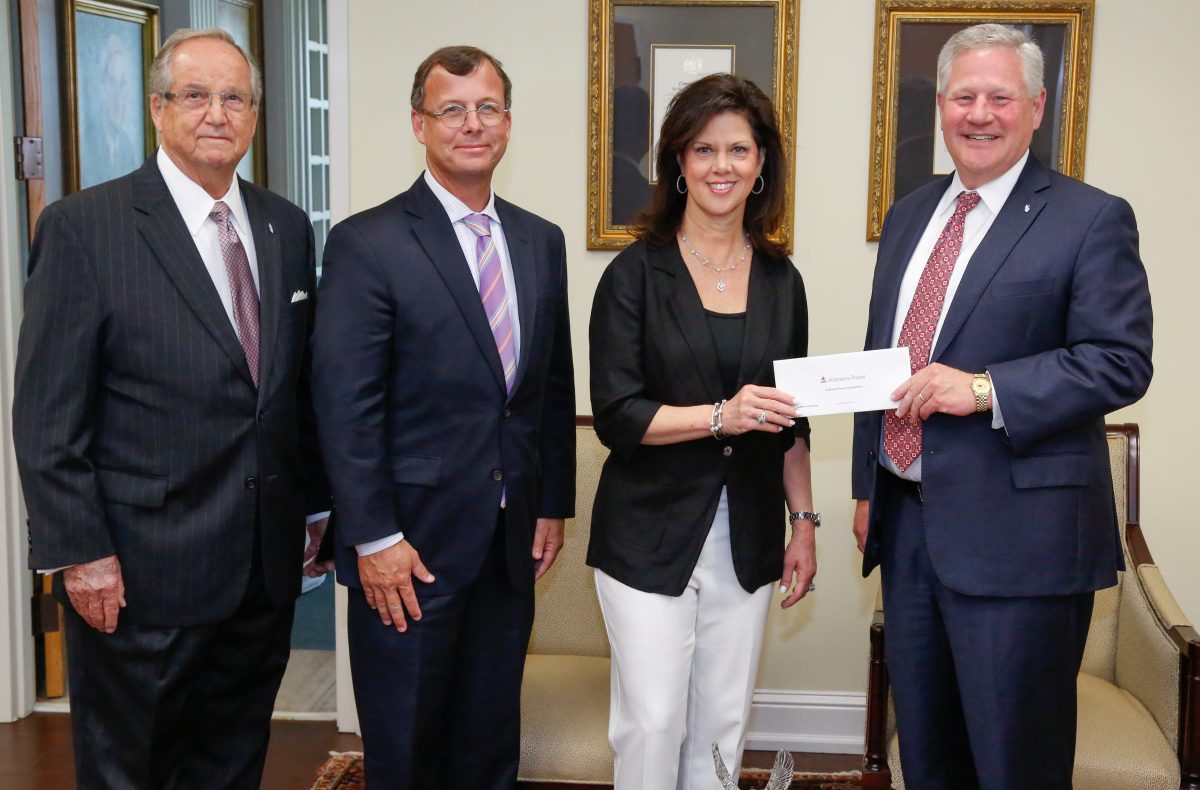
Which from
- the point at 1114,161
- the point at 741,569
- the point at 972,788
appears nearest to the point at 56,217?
the point at 741,569

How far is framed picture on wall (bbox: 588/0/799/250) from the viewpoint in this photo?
3238 mm

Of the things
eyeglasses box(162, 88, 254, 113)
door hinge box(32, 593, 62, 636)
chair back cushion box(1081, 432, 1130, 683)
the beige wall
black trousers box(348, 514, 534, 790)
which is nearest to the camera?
eyeglasses box(162, 88, 254, 113)

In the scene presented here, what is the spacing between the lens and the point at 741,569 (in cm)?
234

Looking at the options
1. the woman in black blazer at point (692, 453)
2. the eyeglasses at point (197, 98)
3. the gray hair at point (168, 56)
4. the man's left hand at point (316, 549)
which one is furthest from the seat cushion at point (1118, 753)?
the gray hair at point (168, 56)

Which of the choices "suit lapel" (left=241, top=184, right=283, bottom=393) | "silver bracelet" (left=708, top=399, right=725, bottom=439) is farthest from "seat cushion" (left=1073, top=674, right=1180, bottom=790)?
"suit lapel" (left=241, top=184, right=283, bottom=393)

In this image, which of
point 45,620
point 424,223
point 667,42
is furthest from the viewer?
point 45,620

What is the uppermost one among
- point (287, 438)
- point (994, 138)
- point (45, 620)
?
→ point (994, 138)

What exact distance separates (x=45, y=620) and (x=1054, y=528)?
323 centimetres

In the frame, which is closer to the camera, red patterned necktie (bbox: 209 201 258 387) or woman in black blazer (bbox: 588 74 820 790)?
red patterned necktie (bbox: 209 201 258 387)

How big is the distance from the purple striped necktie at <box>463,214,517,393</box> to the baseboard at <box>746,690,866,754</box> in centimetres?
173

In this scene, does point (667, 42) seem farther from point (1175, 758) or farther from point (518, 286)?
point (1175, 758)

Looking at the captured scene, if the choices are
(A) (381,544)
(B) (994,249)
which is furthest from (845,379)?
(A) (381,544)

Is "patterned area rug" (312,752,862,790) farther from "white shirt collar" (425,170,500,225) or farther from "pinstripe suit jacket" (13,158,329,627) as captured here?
"white shirt collar" (425,170,500,225)

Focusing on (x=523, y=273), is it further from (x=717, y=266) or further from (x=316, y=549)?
(x=316, y=549)
